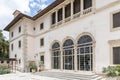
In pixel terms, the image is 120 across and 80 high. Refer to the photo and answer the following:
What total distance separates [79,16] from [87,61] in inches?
208

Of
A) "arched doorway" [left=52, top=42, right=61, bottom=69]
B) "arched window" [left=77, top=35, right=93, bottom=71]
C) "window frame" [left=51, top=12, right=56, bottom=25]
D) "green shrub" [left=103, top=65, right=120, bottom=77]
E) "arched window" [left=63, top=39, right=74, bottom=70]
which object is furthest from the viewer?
"window frame" [left=51, top=12, right=56, bottom=25]

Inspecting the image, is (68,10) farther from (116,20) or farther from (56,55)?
(116,20)

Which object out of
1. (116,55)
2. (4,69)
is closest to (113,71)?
(116,55)

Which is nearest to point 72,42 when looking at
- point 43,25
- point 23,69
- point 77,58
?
point 77,58

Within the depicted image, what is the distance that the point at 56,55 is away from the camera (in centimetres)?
2248

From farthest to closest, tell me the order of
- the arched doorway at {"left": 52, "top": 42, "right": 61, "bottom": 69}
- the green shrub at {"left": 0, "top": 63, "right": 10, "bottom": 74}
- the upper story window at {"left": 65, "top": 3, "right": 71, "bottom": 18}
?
the green shrub at {"left": 0, "top": 63, "right": 10, "bottom": 74} → the arched doorway at {"left": 52, "top": 42, "right": 61, "bottom": 69} → the upper story window at {"left": 65, "top": 3, "right": 71, "bottom": 18}

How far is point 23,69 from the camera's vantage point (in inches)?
1067

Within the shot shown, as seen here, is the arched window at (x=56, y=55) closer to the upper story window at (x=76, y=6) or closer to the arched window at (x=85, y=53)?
the arched window at (x=85, y=53)

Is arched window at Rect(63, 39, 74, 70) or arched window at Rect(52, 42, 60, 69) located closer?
arched window at Rect(63, 39, 74, 70)

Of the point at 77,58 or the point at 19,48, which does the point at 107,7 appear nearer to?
the point at 77,58

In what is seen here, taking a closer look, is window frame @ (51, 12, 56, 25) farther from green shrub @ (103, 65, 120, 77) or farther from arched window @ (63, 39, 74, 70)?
green shrub @ (103, 65, 120, 77)

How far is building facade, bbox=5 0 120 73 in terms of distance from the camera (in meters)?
15.0

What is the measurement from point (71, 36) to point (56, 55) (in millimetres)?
4154

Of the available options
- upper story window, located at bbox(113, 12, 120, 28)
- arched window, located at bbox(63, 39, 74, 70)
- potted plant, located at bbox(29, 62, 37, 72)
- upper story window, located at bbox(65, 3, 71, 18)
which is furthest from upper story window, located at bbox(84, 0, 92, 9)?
potted plant, located at bbox(29, 62, 37, 72)
